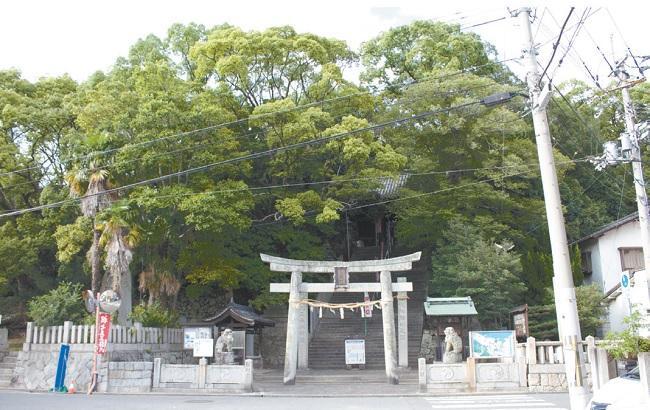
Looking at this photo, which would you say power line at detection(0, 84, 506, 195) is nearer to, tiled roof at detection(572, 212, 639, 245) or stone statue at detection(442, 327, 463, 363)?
tiled roof at detection(572, 212, 639, 245)

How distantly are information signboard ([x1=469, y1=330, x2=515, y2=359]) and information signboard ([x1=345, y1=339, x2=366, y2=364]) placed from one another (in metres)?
6.19

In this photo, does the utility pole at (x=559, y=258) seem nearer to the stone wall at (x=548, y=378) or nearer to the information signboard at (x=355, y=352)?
the stone wall at (x=548, y=378)

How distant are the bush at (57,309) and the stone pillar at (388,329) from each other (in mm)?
11863

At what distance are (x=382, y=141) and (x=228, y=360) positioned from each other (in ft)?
48.1

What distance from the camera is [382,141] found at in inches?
1166

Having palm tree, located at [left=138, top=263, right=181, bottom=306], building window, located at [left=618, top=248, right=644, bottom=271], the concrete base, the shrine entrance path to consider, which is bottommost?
the shrine entrance path

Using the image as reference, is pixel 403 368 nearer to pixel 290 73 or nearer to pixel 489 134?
pixel 489 134

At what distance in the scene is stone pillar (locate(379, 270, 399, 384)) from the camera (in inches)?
812

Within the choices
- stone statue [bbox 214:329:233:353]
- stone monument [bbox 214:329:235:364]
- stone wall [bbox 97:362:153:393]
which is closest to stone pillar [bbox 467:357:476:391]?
stone monument [bbox 214:329:235:364]

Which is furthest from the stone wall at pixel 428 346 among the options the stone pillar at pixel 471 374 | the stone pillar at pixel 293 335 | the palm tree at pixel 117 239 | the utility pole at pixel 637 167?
the palm tree at pixel 117 239

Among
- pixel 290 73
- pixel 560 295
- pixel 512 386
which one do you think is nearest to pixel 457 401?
pixel 512 386

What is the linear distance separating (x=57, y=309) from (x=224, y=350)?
6506 mm

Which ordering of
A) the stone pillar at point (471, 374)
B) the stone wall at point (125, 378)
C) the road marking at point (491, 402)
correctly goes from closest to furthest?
1. the road marking at point (491, 402)
2. the stone pillar at point (471, 374)
3. the stone wall at point (125, 378)

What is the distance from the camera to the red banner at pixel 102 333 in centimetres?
1847
